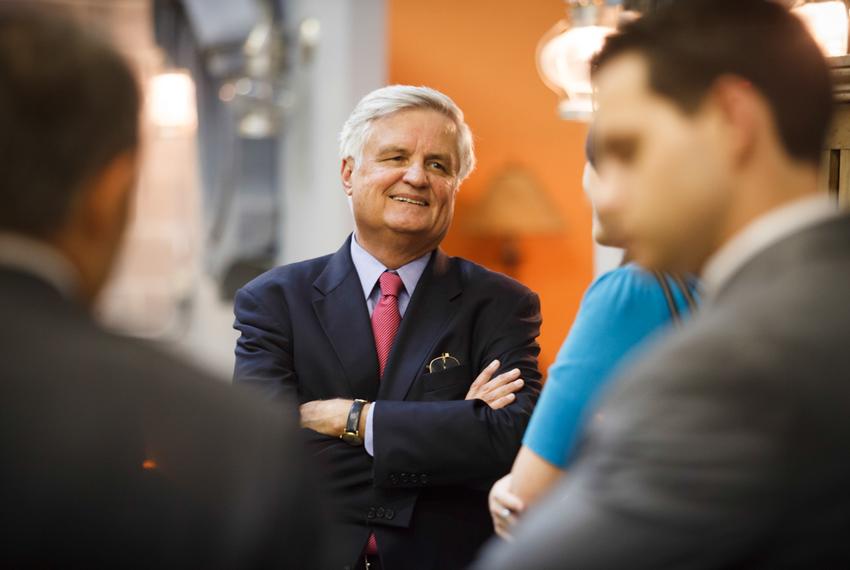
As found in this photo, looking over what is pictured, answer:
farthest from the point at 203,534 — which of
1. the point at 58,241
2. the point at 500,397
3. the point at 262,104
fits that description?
the point at 262,104

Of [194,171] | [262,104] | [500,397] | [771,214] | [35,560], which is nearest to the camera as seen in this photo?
[35,560]

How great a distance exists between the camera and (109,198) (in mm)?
1005

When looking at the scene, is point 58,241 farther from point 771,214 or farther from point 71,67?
point 771,214

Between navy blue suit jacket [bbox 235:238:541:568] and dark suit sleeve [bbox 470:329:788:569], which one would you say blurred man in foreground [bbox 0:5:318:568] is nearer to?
dark suit sleeve [bbox 470:329:788:569]

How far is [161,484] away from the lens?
3.03 feet

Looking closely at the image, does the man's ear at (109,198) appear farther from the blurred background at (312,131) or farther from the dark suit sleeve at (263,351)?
the blurred background at (312,131)

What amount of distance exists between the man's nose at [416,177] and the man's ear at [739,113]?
55.0 inches

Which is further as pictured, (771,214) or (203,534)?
(771,214)

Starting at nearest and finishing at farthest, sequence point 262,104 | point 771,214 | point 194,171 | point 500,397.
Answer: point 771,214 → point 500,397 → point 262,104 → point 194,171

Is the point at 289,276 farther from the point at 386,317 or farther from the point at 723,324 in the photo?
the point at 723,324

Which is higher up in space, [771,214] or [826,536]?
[771,214]

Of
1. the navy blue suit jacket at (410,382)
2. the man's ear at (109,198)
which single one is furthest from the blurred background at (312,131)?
the man's ear at (109,198)

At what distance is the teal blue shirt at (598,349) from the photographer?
1554 millimetres

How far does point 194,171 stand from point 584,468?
7.22 meters
